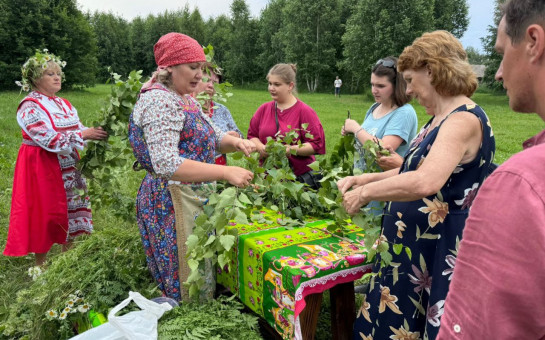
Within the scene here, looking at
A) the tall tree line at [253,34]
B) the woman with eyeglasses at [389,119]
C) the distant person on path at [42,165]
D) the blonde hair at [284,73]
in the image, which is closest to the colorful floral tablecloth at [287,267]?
the woman with eyeglasses at [389,119]

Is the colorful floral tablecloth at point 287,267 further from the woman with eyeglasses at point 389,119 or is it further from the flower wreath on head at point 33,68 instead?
the flower wreath on head at point 33,68

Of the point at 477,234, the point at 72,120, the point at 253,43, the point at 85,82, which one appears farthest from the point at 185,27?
the point at 477,234

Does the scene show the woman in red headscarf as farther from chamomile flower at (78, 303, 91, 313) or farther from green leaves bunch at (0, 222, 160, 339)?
chamomile flower at (78, 303, 91, 313)

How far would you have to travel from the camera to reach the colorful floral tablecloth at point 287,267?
1921 mm

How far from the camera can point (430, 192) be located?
1.69 metres

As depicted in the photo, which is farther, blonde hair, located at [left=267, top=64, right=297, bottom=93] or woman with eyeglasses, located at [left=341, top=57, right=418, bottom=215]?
blonde hair, located at [left=267, top=64, right=297, bottom=93]

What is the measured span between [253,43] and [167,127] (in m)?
46.3

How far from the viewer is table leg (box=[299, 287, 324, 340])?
223 centimetres

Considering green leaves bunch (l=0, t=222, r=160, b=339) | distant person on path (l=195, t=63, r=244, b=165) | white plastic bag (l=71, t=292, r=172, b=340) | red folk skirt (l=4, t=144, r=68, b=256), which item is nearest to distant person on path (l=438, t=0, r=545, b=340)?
white plastic bag (l=71, t=292, r=172, b=340)

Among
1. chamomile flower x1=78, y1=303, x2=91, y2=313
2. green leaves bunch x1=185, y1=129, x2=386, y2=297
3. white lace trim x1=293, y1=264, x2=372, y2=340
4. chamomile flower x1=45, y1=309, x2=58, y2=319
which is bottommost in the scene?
chamomile flower x1=45, y1=309, x2=58, y2=319

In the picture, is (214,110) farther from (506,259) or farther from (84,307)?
(506,259)

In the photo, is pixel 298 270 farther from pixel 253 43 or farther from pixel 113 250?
pixel 253 43

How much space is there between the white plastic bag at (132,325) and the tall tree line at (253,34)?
17019mm

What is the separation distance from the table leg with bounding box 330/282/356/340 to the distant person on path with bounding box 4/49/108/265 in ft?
8.52
